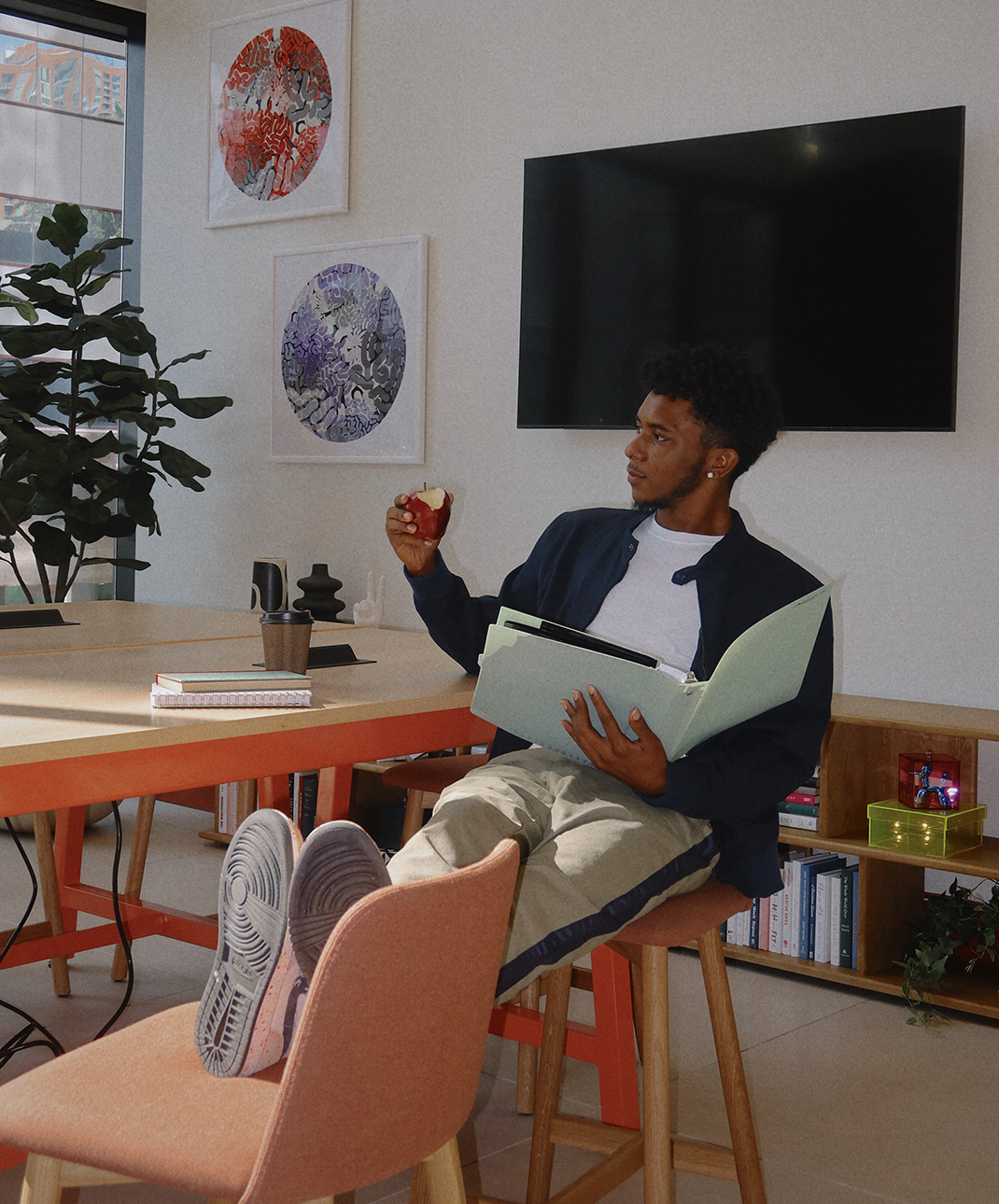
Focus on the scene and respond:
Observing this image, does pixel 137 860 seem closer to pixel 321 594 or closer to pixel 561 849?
pixel 321 594

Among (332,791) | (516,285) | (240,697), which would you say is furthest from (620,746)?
(516,285)

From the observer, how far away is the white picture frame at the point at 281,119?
4.36 meters

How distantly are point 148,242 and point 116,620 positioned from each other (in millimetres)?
2719

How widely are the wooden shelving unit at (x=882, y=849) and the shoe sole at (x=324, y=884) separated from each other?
2.03 metres

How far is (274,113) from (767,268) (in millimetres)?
2052

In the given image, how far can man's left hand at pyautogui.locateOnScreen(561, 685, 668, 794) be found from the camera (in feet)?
5.14

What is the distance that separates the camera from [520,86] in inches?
154

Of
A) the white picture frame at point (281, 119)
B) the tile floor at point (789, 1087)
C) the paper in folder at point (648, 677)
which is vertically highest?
the white picture frame at point (281, 119)

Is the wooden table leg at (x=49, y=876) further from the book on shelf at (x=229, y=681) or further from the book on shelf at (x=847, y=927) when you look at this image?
the book on shelf at (x=847, y=927)

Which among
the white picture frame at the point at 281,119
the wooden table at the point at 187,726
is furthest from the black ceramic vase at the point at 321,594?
the wooden table at the point at 187,726

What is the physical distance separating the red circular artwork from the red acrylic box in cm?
278

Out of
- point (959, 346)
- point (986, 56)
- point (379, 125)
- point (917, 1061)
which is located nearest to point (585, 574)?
point (917, 1061)

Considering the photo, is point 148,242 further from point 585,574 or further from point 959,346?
point 585,574

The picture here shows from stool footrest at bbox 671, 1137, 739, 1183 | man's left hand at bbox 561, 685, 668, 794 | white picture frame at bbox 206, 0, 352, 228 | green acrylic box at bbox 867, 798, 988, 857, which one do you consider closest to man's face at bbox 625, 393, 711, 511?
man's left hand at bbox 561, 685, 668, 794
